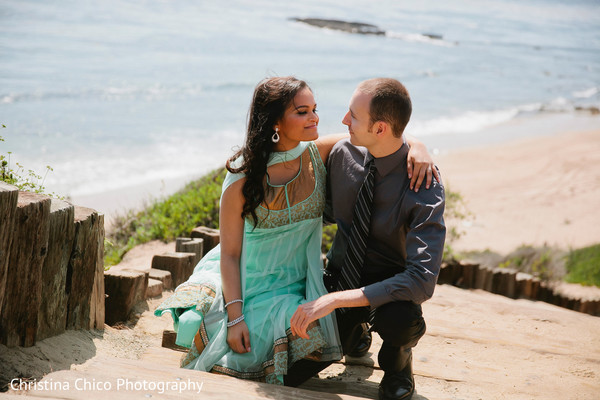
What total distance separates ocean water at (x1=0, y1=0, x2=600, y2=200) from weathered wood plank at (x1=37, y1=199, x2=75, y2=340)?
6.63 m

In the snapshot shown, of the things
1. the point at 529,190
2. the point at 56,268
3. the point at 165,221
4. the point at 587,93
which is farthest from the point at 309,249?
the point at 587,93

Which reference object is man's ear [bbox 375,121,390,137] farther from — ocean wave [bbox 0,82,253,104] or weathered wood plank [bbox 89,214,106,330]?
ocean wave [bbox 0,82,253,104]

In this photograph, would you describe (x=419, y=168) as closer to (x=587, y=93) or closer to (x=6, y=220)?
(x=6, y=220)

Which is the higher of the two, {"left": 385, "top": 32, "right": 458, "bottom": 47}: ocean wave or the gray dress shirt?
{"left": 385, "top": 32, "right": 458, "bottom": 47}: ocean wave

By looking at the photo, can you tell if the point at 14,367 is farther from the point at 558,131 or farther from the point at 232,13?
the point at 232,13

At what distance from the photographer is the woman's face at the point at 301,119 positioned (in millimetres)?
3088

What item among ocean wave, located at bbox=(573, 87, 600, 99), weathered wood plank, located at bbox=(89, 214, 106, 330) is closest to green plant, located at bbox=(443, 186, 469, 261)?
weathered wood plank, located at bbox=(89, 214, 106, 330)

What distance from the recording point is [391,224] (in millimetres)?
3145

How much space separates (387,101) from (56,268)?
1816 millimetres

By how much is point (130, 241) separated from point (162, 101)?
11.1 m

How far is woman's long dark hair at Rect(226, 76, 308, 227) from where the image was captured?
3062 millimetres

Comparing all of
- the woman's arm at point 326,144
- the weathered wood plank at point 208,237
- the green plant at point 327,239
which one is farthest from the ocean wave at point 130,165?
the woman's arm at point 326,144

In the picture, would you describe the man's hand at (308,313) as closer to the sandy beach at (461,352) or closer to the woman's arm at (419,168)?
the sandy beach at (461,352)

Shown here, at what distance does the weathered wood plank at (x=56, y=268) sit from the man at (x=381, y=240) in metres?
1.18
